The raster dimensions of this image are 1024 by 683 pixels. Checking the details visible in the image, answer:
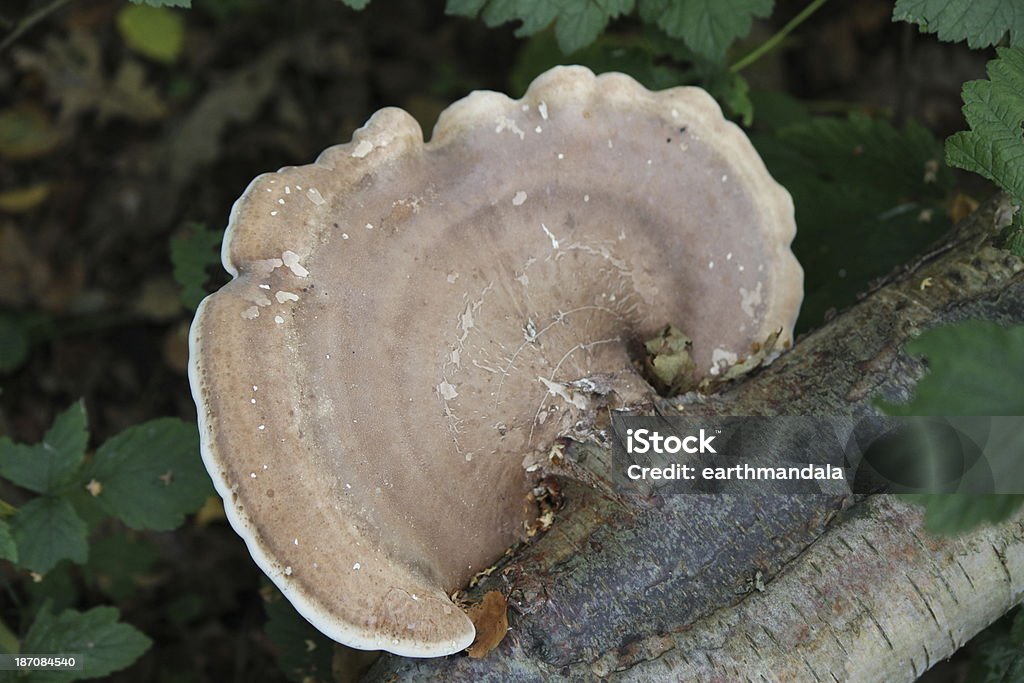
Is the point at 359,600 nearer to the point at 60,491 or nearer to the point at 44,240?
the point at 60,491

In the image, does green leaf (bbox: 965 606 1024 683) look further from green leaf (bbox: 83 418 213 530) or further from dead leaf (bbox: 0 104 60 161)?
dead leaf (bbox: 0 104 60 161)

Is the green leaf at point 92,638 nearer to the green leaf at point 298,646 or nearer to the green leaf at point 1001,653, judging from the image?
the green leaf at point 298,646

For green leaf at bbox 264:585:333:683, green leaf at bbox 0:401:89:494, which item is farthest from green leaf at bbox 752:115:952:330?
green leaf at bbox 0:401:89:494

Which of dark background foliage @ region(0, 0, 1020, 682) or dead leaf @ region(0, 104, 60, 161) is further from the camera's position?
dead leaf @ region(0, 104, 60, 161)

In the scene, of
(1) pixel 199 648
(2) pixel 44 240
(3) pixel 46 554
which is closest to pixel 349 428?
(3) pixel 46 554

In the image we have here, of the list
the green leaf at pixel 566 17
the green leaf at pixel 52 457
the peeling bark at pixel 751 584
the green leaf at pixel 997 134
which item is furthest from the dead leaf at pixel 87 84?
the green leaf at pixel 997 134
